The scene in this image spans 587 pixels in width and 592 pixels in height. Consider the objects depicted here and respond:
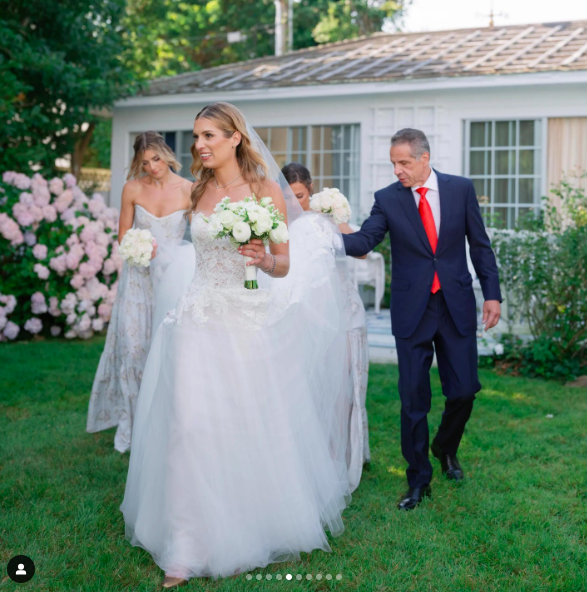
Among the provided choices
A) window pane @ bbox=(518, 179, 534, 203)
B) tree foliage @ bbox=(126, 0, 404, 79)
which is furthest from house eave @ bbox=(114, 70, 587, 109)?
tree foliage @ bbox=(126, 0, 404, 79)

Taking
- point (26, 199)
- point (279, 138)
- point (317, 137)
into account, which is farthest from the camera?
point (279, 138)

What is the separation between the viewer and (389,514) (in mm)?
4566

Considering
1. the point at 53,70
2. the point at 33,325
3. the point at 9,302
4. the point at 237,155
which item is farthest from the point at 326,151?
the point at 237,155

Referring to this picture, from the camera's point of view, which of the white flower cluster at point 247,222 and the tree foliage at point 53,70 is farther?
the tree foliage at point 53,70

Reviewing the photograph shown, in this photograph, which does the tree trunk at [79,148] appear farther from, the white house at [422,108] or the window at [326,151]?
the window at [326,151]

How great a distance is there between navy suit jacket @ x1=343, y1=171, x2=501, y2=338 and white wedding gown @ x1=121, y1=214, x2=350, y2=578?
77 cm

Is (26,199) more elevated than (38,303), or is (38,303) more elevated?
(26,199)

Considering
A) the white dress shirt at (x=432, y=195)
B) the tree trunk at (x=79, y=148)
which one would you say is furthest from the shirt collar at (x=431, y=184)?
the tree trunk at (x=79, y=148)

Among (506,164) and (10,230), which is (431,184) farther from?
(506,164)

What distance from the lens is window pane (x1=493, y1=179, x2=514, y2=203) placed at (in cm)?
1191

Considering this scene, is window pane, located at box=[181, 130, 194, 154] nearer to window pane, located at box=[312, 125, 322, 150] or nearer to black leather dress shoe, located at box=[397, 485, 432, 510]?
window pane, located at box=[312, 125, 322, 150]

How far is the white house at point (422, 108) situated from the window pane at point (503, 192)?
2cm

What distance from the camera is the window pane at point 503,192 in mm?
11906

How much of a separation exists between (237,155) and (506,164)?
8.39 m
